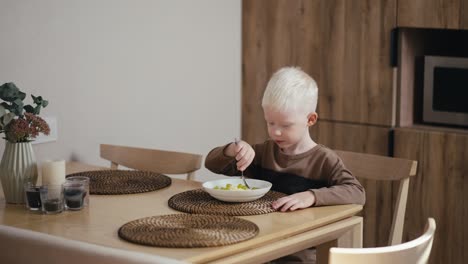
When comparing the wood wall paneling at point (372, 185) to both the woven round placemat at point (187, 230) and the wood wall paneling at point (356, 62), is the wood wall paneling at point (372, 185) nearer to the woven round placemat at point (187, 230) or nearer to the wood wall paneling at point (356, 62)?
the wood wall paneling at point (356, 62)

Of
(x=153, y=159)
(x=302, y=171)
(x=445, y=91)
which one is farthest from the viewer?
(x=445, y=91)

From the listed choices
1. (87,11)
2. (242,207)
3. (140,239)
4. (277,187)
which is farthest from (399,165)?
(87,11)

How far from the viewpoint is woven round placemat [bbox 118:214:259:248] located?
2.03 m

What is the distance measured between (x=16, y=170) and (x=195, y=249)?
73 cm

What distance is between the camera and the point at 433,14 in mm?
3484

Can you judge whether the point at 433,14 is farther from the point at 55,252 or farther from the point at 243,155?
the point at 55,252

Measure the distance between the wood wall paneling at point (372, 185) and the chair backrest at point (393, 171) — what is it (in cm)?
84

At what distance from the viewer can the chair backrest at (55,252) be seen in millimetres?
→ 1702

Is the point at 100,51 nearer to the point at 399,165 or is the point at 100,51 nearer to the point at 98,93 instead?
the point at 98,93

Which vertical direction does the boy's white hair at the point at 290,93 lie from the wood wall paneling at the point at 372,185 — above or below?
above

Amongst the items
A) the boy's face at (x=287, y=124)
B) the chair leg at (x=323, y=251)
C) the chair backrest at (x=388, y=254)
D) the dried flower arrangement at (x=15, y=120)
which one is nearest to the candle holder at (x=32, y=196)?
the dried flower arrangement at (x=15, y=120)

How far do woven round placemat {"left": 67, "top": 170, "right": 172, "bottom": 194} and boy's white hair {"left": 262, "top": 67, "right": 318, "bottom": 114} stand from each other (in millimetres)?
434

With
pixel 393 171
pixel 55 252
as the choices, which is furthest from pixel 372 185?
pixel 55 252

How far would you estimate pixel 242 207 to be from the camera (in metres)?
2.36
